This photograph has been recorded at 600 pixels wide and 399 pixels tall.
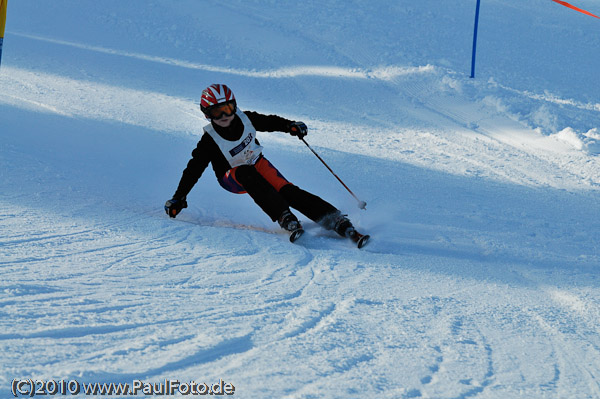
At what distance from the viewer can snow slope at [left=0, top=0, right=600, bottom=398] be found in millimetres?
2785

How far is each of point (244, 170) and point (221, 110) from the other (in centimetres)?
49

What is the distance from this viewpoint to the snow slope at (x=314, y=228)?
9.14 feet

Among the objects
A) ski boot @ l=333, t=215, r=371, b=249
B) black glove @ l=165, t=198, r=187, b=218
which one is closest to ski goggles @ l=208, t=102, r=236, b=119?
black glove @ l=165, t=198, r=187, b=218

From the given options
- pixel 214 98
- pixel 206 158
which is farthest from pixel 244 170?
pixel 214 98

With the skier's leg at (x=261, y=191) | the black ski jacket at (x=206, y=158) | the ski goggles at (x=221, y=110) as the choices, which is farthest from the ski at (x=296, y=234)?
the ski goggles at (x=221, y=110)

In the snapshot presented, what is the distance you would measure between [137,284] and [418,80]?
8.31 m

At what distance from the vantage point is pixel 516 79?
450 inches

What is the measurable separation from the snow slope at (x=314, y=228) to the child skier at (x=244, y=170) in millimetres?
157

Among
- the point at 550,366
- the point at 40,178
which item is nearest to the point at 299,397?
the point at 550,366

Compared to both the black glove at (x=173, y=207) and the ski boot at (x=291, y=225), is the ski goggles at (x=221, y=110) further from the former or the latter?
the ski boot at (x=291, y=225)

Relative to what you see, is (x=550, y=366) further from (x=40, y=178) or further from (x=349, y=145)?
(x=349, y=145)

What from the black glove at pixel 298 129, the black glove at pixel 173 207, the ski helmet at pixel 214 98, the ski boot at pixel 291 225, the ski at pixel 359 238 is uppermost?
the ski helmet at pixel 214 98

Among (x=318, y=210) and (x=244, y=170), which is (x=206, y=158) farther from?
(x=318, y=210)

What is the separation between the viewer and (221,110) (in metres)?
5.04
